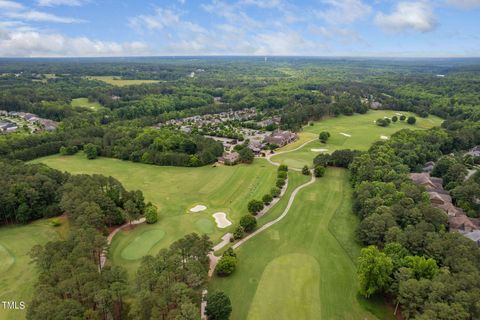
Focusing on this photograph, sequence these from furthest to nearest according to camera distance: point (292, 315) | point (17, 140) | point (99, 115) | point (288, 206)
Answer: point (99, 115)
point (17, 140)
point (288, 206)
point (292, 315)

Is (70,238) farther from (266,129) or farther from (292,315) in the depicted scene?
(266,129)

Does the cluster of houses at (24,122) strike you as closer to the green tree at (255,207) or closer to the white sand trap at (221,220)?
the white sand trap at (221,220)

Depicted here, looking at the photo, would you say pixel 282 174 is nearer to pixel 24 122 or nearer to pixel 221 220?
pixel 221 220

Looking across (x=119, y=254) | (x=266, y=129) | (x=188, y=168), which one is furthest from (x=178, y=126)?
(x=119, y=254)

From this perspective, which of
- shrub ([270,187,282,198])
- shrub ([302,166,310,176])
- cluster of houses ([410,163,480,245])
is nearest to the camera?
cluster of houses ([410,163,480,245])

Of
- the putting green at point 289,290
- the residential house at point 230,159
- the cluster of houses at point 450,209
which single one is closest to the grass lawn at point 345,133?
the residential house at point 230,159

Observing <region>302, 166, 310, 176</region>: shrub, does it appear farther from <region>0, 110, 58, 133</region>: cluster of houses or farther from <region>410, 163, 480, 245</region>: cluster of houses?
<region>0, 110, 58, 133</region>: cluster of houses

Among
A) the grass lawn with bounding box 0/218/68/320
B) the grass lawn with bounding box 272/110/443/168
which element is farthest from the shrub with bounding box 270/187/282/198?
the grass lawn with bounding box 0/218/68/320

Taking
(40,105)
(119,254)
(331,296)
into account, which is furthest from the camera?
(40,105)
